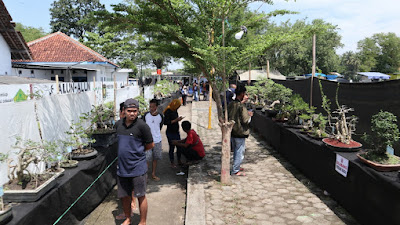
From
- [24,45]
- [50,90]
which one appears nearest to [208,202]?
[50,90]

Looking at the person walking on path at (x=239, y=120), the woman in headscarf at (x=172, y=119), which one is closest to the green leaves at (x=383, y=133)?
the person walking on path at (x=239, y=120)

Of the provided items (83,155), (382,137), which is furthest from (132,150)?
(382,137)

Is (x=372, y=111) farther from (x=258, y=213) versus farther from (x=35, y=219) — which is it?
(x=35, y=219)

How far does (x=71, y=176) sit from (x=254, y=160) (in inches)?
181

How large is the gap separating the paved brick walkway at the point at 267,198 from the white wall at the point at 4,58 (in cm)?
1139

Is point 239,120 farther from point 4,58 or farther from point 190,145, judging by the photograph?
point 4,58

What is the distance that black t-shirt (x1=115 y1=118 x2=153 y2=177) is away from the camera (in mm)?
3629

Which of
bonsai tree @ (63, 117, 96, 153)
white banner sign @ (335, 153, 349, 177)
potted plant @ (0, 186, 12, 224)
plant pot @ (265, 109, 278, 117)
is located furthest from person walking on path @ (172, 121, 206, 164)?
potted plant @ (0, 186, 12, 224)

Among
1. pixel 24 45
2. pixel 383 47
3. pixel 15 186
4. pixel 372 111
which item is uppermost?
pixel 383 47

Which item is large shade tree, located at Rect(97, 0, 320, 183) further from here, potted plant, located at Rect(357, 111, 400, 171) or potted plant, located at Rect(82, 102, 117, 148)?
potted plant, located at Rect(357, 111, 400, 171)

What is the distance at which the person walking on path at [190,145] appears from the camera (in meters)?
6.41

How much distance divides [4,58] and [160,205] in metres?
12.4

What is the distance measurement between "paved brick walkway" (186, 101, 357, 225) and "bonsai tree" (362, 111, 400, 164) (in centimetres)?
102

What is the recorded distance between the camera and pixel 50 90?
31.8 feet
